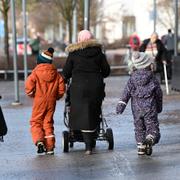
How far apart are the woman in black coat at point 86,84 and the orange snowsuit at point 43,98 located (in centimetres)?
25

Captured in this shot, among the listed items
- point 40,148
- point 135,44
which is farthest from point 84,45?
point 135,44

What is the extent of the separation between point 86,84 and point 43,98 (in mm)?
664

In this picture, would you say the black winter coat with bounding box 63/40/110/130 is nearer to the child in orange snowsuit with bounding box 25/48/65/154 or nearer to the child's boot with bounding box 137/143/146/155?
the child in orange snowsuit with bounding box 25/48/65/154

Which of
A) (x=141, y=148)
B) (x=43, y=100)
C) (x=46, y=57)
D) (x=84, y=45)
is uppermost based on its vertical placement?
(x=84, y=45)

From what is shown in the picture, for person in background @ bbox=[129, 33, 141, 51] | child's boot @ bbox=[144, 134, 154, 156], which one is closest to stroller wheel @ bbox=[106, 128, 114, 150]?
child's boot @ bbox=[144, 134, 154, 156]

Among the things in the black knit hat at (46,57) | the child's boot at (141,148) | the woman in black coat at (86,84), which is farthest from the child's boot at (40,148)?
the child's boot at (141,148)

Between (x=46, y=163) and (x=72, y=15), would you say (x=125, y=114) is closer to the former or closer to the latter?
(x=46, y=163)

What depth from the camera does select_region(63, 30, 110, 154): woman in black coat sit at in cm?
977

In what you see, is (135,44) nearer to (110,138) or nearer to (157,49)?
(157,49)

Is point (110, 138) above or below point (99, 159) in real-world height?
above

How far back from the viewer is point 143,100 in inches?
380

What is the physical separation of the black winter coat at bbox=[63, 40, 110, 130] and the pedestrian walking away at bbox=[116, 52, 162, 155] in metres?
0.40

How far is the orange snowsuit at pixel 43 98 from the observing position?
32.4ft

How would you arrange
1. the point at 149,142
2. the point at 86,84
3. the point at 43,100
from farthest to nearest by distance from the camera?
1. the point at 43,100
2. the point at 86,84
3. the point at 149,142
